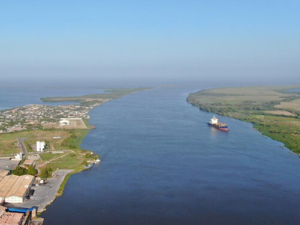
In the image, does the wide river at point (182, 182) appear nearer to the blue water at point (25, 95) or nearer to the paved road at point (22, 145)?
the paved road at point (22, 145)

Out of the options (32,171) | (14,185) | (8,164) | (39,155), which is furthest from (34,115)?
(14,185)

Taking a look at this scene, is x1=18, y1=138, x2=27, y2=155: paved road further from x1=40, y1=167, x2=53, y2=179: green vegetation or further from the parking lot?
x1=40, y1=167, x2=53, y2=179: green vegetation

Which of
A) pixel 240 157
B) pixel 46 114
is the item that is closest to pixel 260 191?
pixel 240 157

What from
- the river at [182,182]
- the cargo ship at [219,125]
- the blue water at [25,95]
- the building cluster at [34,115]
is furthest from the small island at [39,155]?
the blue water at [25,95]

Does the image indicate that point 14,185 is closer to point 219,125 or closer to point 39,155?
point 39,155

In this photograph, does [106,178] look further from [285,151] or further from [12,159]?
[285,151]

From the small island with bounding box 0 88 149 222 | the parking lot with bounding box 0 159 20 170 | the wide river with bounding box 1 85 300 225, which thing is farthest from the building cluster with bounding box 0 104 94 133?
the parking lot with bounding box 0 159 20 170
